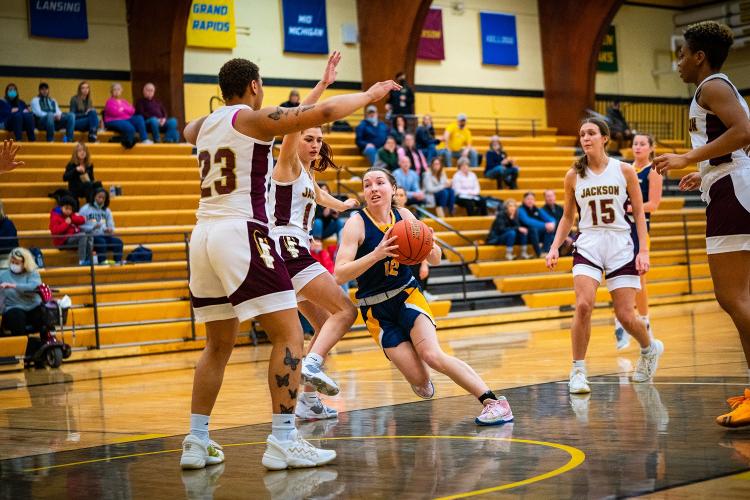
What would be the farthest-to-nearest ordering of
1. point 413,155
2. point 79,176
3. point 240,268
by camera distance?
point 413,155 → point 79,176 → point 240,268

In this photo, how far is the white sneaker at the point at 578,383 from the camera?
6.62 m

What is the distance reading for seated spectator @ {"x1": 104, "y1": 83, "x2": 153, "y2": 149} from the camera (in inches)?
674

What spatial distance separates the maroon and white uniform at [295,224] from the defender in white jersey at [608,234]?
1.79 metres

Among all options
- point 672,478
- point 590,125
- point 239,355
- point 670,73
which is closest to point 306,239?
point 590,125

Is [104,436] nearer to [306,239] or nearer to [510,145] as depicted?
[306,239]

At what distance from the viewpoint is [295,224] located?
654 centimetres

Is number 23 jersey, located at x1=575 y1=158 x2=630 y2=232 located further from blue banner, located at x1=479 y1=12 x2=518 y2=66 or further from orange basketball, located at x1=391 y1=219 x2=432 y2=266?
blue banner, located at x1=479 y1=12 x2=518 y2=66

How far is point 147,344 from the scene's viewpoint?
42.4 ft

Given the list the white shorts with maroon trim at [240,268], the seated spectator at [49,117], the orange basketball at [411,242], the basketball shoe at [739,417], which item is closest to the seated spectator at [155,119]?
the seated spectator at [49,117]

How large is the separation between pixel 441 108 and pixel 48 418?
18613 millimetres

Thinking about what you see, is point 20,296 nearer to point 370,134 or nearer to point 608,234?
point 608,234

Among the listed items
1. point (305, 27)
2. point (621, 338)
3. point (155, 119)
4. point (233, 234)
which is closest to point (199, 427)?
point (233, 234)

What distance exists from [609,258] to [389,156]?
426 inches

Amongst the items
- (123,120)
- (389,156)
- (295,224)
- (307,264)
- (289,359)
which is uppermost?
(123,120)
